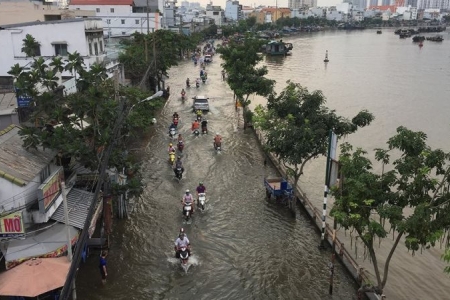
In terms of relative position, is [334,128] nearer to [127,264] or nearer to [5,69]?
[127,264]

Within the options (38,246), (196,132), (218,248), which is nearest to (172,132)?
(196,132)

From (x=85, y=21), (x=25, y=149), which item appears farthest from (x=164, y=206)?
(x=85, y=21)

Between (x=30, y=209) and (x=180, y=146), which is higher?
(x=30, y=209)

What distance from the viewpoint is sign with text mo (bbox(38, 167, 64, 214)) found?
14711 millimetres

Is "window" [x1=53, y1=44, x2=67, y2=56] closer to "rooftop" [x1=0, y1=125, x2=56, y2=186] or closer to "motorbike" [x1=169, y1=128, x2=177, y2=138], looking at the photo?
"motorbike" [x1=169, y1=128, x2=177, y2=138]

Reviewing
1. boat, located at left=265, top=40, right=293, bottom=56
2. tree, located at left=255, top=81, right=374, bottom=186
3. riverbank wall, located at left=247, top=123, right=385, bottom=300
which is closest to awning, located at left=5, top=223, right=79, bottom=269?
tree, located at left=255, top=81, right=374, bottom=186

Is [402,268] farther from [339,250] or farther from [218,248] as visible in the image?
[218,248]

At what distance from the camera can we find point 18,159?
16.1 metres

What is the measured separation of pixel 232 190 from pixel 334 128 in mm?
7278

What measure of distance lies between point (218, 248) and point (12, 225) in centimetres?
781

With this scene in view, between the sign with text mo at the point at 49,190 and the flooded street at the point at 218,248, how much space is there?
2.94m

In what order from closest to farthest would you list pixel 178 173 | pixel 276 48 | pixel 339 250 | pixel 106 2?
pixel 339 250, pixel 178 173, pixel 106 2, pixel 276 48

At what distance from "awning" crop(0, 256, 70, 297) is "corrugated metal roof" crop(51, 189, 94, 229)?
248cm

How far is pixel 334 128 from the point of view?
19312mm
